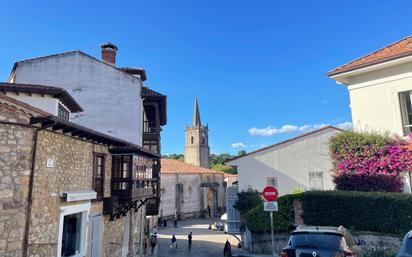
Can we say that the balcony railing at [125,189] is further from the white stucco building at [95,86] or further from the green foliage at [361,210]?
the green foliage at [361,210]

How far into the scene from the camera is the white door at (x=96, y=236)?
36.8 feet

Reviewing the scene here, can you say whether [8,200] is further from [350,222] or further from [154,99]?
[154,99]

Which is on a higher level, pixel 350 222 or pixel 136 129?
pixel 136 129

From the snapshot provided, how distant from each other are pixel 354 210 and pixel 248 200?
32.7 ft

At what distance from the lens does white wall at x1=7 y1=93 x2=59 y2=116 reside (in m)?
10.5

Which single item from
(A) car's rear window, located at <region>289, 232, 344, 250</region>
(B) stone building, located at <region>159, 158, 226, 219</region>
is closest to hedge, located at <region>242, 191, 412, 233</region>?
(A) car's rear window, located at <region>289, 232, 344, 250</region>

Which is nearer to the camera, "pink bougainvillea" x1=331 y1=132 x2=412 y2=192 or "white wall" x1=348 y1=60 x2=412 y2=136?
"pink bougainvillea" x1=331 y1=132 x2=412 y2=192

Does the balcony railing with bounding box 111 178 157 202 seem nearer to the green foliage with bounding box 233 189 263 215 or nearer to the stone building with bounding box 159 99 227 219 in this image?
the green foliage with bounding box 233 189 263 215

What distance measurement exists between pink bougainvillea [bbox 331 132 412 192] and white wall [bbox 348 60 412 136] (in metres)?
0.71

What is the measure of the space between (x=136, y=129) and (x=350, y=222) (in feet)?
41.0

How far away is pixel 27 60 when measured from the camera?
1773 cm

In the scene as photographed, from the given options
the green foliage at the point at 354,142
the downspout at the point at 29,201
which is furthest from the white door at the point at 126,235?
the green foliage at the point at 354,142

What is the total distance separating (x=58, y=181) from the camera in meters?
8.66

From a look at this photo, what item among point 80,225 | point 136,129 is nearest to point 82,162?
point 80,225
